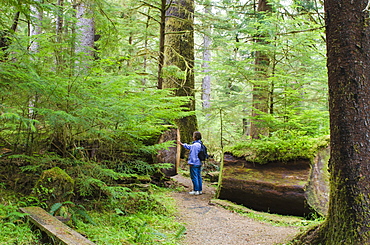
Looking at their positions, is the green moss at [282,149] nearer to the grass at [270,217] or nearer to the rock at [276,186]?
the rock at [276,186]

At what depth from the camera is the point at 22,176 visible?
5.23m

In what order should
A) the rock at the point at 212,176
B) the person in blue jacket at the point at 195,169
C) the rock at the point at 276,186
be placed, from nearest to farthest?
the rock at the point at 276,186 < the person in blue jacket at the point at 195,169 < the rock at the point at 212,176

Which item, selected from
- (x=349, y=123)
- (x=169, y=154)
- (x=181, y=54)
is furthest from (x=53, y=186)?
(x=181, y=54)

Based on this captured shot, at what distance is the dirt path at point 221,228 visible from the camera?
4973 millimetres

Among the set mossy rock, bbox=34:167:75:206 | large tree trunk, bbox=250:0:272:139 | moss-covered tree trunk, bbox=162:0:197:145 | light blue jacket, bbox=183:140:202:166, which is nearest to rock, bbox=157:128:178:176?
light blue jacket, bbox=183:140:202:166

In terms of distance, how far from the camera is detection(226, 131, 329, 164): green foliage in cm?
691

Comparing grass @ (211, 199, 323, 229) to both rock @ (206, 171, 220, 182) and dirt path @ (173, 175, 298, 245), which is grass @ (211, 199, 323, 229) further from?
rock @ (206, 171, 220, 182)

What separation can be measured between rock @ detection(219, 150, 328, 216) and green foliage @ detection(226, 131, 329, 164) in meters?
0.15

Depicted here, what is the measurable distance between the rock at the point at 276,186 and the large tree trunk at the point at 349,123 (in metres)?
2.85

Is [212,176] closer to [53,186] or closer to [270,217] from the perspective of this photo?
[270,217]

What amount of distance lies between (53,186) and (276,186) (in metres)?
4.97

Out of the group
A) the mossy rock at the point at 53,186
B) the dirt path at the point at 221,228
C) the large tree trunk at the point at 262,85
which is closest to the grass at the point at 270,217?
the dirt path at the point at 221,228

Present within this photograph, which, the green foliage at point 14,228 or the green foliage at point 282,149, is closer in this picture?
the green foliage at point 14,228

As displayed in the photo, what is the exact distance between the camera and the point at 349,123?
3518 millimetres
